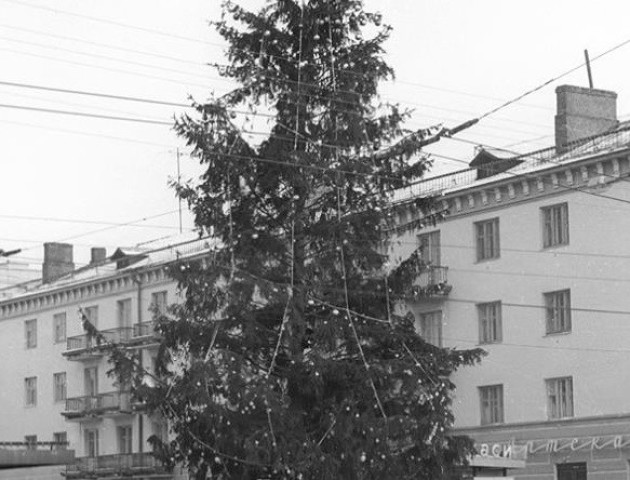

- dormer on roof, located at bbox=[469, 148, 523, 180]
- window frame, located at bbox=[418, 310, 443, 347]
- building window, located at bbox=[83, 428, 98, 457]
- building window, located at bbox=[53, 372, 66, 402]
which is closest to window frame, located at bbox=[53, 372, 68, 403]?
building window, located at bbox=[53, 372, 66, 402]

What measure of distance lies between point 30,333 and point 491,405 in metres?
33.6

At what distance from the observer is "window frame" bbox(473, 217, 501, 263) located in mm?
54500

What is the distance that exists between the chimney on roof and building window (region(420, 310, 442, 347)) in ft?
99.0

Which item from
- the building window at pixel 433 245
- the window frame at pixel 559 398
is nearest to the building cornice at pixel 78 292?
the building window at pixel 433 245

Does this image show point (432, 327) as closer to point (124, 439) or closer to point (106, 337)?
point (106, 337)

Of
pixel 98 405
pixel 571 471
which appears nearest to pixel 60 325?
pixel 98 405

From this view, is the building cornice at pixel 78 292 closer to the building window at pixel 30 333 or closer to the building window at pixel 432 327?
the building window at pixel 30 333

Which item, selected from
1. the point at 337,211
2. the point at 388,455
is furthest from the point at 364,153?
the point at 388,455

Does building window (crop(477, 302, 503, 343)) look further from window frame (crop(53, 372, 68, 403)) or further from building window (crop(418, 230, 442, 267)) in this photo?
window frame (crop(53, 372, 68, 403))

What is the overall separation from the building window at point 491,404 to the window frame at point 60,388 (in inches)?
1133

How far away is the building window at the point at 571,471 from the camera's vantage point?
5053 cm

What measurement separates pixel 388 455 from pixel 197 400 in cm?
399

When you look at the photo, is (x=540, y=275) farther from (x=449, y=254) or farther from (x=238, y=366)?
(x=238, y=366)

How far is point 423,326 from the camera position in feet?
188
